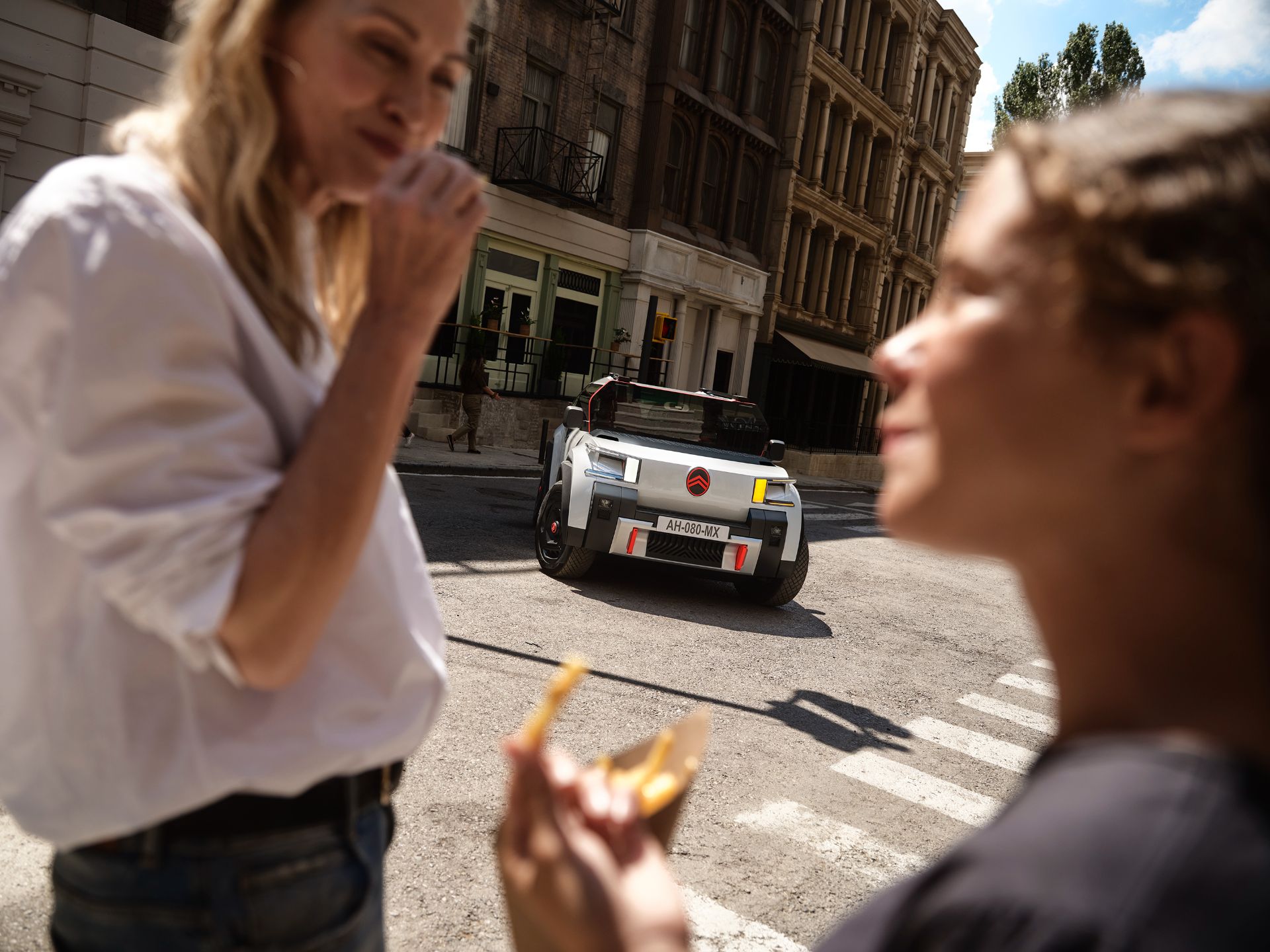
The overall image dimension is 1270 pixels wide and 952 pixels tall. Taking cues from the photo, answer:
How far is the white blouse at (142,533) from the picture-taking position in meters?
0.93

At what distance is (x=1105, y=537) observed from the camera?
2.54ft

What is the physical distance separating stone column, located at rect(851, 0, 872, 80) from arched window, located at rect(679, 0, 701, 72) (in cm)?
838

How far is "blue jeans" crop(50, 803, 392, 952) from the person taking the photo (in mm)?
1062

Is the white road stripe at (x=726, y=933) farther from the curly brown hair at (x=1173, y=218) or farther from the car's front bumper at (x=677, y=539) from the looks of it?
the car's front bumper at (x=677, y=539)

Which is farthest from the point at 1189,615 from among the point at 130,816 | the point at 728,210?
the point at 728,210

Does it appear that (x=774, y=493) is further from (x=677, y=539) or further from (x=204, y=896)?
(x=204, y=896)

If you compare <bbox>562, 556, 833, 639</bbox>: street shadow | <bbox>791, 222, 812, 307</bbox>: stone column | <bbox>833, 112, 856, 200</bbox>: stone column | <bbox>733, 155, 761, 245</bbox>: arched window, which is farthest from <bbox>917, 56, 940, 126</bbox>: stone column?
<bbox>562, 556, 833, 639</bbox>: street shadow

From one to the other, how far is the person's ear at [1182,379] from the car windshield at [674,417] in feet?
25.4

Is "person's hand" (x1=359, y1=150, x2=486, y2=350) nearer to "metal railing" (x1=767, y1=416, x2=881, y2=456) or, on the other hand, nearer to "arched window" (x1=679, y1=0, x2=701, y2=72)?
"arched window" (x1=679, y1=0, x2=701, y2=72)

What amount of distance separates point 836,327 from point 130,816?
3407 cm

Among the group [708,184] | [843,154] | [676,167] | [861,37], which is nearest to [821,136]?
[843,154]

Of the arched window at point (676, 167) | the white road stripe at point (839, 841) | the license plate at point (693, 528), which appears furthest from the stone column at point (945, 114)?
the white road stripe at point (839, 841)

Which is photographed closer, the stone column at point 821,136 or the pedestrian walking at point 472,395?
the pedestrian walking at point 472,395

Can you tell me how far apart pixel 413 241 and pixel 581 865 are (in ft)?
2.06
